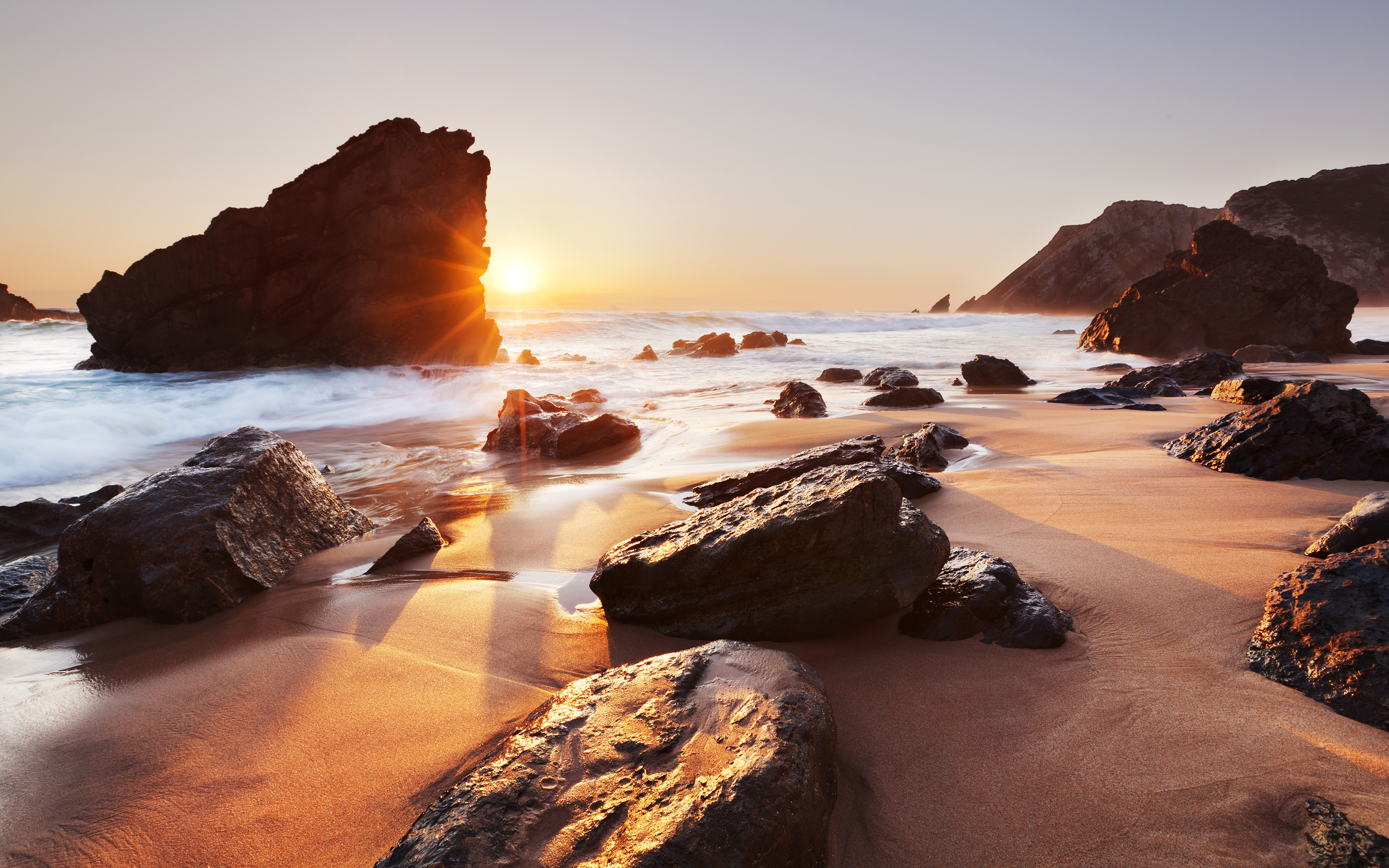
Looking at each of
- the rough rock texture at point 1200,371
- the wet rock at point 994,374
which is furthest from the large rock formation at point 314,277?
the rough rock texture at point 1200,371

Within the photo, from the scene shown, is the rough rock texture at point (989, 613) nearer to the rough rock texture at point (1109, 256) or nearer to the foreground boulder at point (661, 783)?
the foreground boulder at point (661, 783)

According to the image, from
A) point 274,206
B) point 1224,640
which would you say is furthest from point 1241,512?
point 274,206

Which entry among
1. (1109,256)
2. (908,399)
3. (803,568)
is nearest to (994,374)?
(908,399)

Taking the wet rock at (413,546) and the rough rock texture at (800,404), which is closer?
the wet rock at (413,546)

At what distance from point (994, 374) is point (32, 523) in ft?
40.6

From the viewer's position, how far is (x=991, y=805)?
4.62 feet

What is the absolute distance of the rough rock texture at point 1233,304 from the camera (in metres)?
17.0

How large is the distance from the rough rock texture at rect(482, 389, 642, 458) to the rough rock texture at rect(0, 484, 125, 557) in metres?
3.48

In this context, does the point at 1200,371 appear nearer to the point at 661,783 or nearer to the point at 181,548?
the point at 661,783

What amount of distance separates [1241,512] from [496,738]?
3.44 m

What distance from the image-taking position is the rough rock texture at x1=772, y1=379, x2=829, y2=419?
8.00 metres

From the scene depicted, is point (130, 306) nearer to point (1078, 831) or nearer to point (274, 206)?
point (274, 206)

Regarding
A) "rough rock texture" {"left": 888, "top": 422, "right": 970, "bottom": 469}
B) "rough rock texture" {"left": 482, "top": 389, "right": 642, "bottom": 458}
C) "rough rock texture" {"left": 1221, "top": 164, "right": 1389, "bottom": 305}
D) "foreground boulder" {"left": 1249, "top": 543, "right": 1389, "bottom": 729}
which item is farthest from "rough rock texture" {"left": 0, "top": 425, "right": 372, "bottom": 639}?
"rough rock texture" {"left": 1221, "top": 164, "right": 1389, "bottom": 305}

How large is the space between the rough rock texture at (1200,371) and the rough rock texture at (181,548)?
36.8ft
